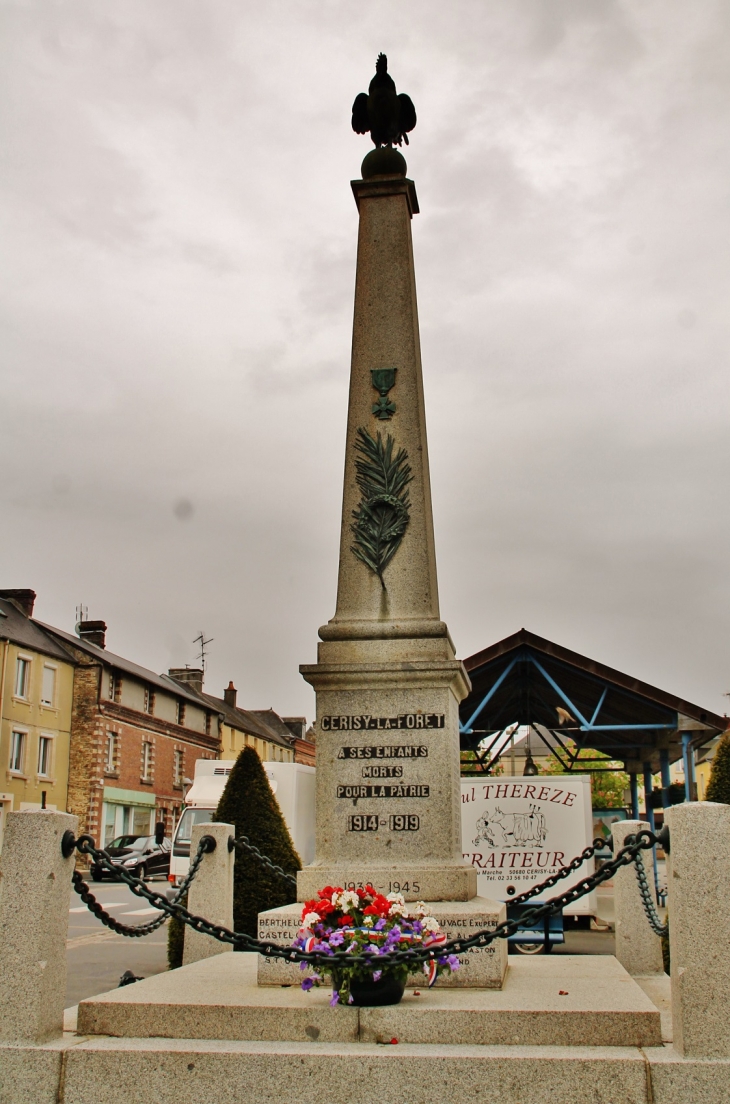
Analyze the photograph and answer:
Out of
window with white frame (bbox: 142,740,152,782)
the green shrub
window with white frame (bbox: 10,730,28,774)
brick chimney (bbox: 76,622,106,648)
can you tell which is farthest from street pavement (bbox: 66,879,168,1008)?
brick chimney (bbox: 76,622,106,648)

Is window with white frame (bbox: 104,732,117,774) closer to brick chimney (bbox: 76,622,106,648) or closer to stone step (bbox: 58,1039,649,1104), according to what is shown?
brick chimney (bbox: 76,622,106,648)

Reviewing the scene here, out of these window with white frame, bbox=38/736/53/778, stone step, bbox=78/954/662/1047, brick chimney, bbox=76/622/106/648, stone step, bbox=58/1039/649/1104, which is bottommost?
stone step, bbox=58/1039/649/1104

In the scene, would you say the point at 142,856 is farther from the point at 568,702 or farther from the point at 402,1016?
the point at 402,1016

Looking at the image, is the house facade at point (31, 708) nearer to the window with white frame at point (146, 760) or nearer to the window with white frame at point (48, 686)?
the window with white frame at point (48, 686)

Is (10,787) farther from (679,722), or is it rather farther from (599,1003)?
(599,1003)

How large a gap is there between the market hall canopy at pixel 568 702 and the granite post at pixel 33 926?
13.5 m

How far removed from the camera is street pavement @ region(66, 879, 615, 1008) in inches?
509

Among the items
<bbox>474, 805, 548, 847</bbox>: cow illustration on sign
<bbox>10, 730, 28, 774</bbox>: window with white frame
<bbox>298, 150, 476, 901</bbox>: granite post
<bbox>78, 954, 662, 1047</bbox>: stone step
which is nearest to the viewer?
<bbox>78, 954, 662, 1047</bbox>: stone step

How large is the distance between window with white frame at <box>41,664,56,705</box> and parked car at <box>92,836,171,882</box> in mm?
6255

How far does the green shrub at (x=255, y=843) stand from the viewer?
11094mm

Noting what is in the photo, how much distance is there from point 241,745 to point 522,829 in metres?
52.7

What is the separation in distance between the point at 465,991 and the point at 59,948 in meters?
2.36

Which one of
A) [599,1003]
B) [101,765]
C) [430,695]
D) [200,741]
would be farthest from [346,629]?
[200,741]

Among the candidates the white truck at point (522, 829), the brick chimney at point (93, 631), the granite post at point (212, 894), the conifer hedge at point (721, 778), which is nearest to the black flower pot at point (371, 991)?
the granite post at point (212, 894)
